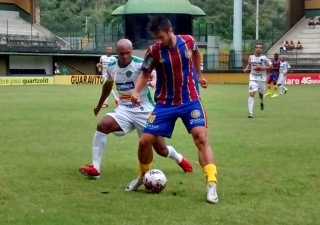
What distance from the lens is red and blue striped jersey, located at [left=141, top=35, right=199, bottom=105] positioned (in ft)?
28.7

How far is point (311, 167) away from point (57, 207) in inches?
182

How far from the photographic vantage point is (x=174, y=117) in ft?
29.1

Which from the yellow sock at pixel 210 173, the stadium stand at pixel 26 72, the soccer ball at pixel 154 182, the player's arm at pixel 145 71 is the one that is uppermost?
the player's arm at pixel 145 71

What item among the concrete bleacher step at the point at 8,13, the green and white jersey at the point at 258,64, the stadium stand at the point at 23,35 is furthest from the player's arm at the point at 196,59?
the concrete bleacher step at the point at 8,13

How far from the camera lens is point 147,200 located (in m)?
8.55

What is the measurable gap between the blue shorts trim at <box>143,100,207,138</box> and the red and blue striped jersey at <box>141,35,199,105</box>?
73mm

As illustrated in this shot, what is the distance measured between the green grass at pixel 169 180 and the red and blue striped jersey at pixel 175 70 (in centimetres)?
118

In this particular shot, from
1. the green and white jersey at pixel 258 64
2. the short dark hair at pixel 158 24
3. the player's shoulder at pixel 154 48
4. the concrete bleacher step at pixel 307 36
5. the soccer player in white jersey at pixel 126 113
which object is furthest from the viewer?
the concrete bleacher step at pixel 307 36

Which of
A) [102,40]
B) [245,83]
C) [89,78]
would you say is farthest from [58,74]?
[245,83]

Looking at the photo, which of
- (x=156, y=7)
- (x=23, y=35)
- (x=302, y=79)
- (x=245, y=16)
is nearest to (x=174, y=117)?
(x=302, y=79)

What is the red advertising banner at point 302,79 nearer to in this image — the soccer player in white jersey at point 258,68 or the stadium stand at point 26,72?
the stadium stand at point 26,72

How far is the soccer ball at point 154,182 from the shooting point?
353 inches

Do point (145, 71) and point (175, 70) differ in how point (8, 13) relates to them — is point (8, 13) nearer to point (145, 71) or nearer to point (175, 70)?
point (145, 71)

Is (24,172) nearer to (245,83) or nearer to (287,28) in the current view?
(245,83)
